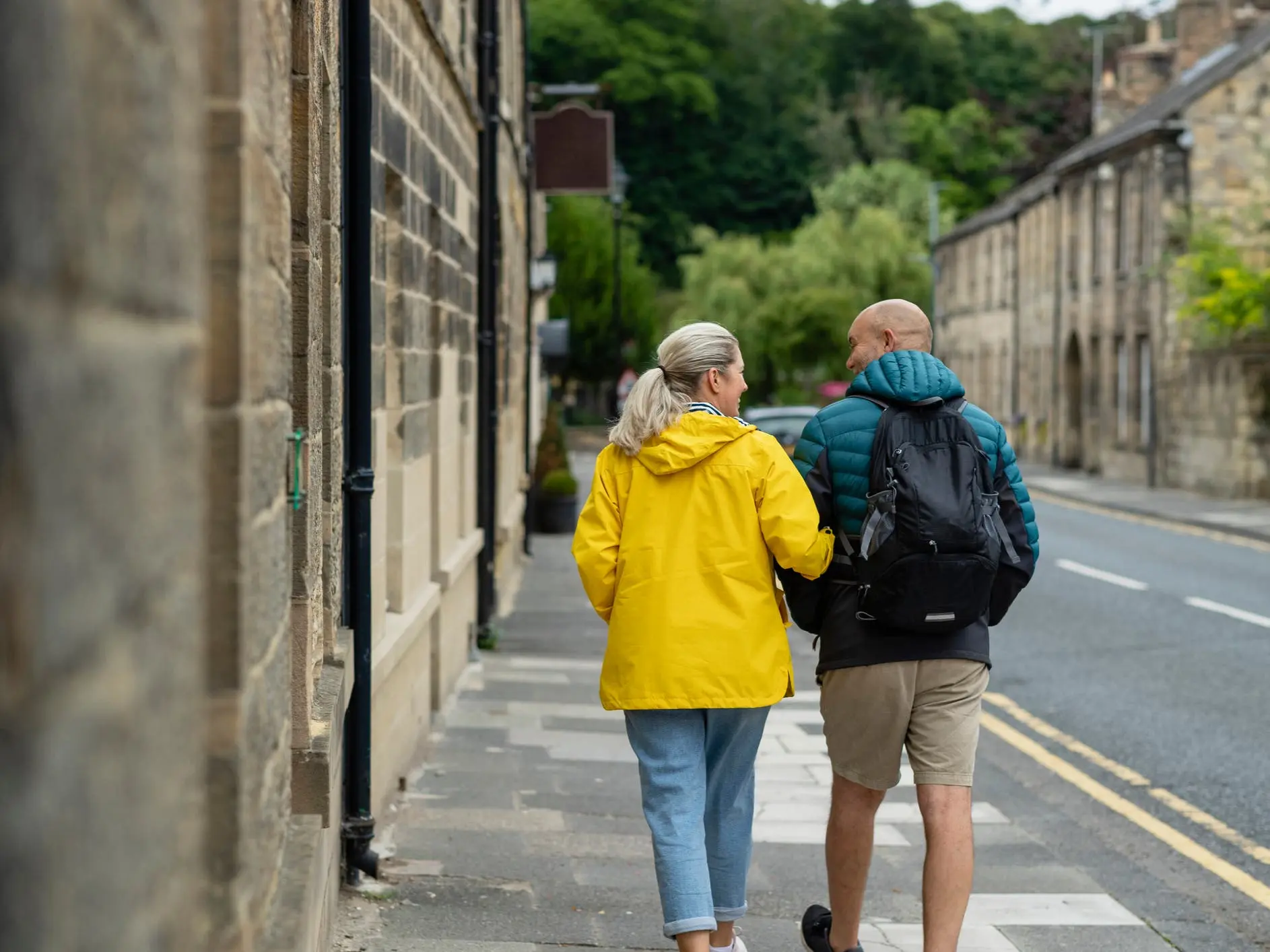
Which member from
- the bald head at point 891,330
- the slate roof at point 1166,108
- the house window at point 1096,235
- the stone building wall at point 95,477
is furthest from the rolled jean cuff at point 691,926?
the house window at point 1096,235

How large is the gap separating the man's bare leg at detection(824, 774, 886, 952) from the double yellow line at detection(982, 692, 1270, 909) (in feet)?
6.74

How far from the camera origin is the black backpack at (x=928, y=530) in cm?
443

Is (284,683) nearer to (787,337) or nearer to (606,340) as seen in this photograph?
(787,337)

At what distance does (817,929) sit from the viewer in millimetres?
5066

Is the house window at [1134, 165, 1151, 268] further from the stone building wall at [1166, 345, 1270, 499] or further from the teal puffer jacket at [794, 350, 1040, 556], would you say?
the teal puffer jacket at [794, 350, 1040, 556]

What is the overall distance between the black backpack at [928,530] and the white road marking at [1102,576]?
506 inches

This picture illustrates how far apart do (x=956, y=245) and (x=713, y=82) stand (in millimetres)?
31897

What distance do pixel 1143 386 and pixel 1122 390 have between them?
159 centimetres

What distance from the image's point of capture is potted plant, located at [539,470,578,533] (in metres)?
24.9

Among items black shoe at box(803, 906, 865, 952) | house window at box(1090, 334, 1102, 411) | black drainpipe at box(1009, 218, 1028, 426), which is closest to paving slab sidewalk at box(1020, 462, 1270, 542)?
house window at box(1090, 334, 1102, 411)

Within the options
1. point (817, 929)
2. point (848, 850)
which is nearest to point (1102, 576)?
point (817, 929)

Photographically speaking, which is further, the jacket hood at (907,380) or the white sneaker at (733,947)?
the white sneaker at (733,947)

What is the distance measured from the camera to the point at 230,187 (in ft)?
6.52

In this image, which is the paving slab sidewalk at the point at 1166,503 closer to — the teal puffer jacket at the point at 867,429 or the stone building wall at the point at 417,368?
the stone building wall at the point at 417,368
